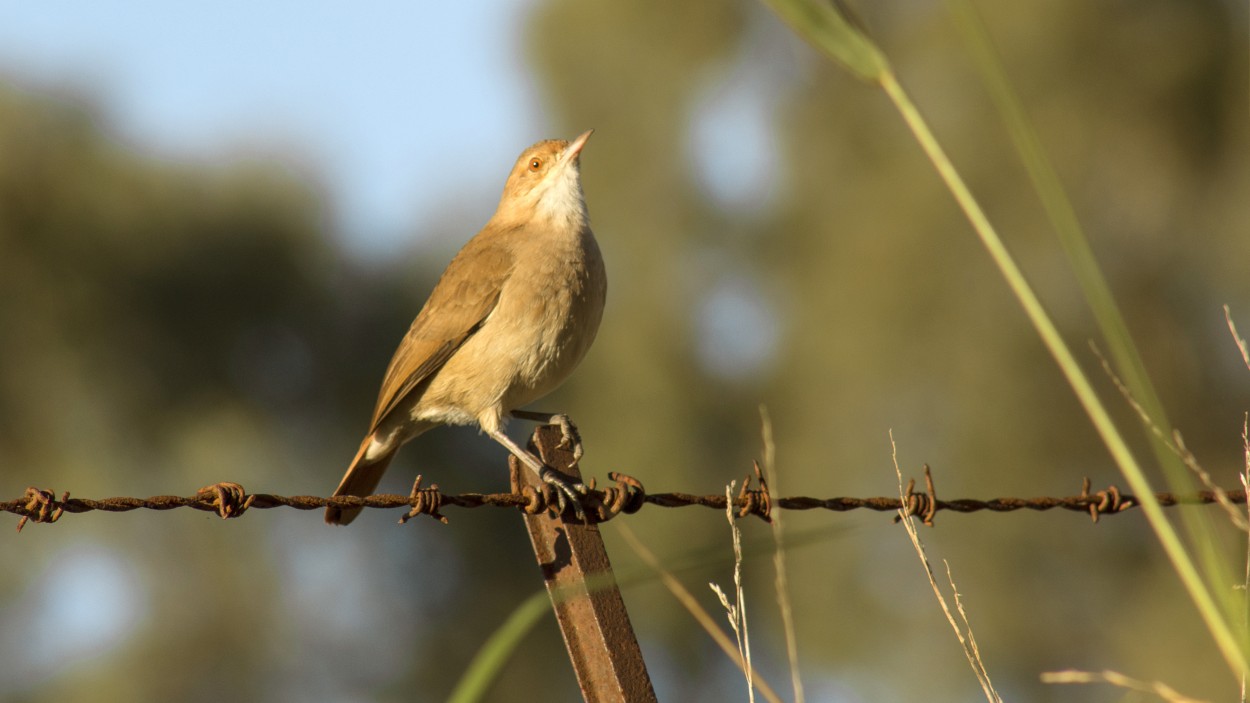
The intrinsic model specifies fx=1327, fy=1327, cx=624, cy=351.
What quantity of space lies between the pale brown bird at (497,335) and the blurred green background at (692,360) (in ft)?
36.8

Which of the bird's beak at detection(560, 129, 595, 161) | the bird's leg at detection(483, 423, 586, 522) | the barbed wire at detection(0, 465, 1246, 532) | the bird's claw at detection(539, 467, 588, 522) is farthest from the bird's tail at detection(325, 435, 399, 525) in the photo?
the bird's claw at detection(539, 467, 588, 522)

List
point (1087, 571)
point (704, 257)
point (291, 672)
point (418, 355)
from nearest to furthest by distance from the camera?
point (418, 355)
point (291, 672)
point (1087, 571)
point (704, 257)

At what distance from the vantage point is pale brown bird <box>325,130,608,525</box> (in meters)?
5.07

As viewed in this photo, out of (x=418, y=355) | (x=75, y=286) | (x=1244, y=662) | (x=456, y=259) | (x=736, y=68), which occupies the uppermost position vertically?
(x=736, y=68)

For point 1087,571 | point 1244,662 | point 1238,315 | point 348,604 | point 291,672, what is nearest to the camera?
point 1244,662

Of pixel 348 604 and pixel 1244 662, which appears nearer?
pixel 1244 662

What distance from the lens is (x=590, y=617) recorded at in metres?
2.78

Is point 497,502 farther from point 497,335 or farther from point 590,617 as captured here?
point 497,335

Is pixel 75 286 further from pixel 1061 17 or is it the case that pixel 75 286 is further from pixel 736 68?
pixel 1061 17

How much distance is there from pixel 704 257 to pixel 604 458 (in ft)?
16.1

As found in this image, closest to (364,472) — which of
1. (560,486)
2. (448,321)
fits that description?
(448,321)

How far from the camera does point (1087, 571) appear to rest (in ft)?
68.9

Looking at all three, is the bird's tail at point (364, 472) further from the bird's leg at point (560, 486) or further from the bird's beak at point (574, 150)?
the bird's leg at point (560, 486)

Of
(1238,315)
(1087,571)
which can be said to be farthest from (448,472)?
(1238,315)
